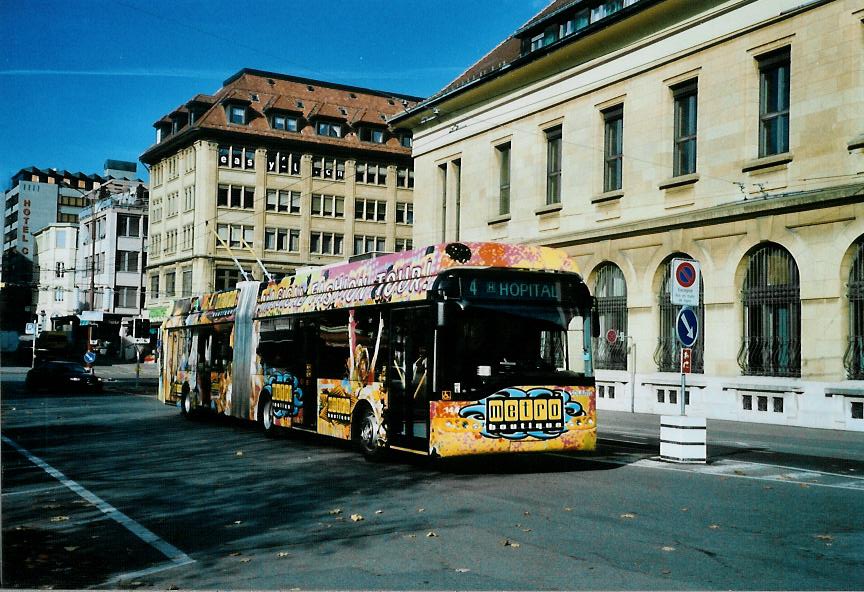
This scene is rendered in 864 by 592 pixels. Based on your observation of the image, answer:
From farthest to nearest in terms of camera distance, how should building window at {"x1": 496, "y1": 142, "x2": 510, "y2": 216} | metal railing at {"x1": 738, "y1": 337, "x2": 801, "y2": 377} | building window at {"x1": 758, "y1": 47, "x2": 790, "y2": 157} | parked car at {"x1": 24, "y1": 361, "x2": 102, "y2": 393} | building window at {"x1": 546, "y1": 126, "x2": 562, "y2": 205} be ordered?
building window at {"x1": 496, "y1": 142, "x2": 510, "y2": 216} → parked car at {"x1": 24, "y1": 361, "x2": 102, "y2": 393} → building window at {"x1": 546, "y1": 126, "x2": 562, "y2": 205} → building window at {"x1": 758, "y1": 47, "x2": 790, "y2": 157} → metal railing at {"x1": 738, "y1": 337, "x2": 801, "y2": 377}

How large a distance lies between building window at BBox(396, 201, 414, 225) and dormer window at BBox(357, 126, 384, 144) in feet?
17.7

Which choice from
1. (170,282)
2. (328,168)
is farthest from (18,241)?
(170,282)

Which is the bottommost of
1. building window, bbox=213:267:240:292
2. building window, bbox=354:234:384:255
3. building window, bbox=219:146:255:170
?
building window, bbox=213:267:240:292

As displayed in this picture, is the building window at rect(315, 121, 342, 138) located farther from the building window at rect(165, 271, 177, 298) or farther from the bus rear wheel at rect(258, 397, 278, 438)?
the bus rear wheel at rect(258, 397, 278, 438)

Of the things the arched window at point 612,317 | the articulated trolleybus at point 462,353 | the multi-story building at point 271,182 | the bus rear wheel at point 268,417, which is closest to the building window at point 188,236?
the multi-story building at point 271,182

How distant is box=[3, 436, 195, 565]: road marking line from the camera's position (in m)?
8.01

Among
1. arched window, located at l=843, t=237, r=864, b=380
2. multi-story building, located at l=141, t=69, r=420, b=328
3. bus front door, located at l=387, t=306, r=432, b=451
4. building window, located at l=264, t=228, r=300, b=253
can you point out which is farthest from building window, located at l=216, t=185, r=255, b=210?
bus front door, located at l=387, t=306, r=432, b=451

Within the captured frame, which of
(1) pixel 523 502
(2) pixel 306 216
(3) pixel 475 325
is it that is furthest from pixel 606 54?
(2) pixel 306 216

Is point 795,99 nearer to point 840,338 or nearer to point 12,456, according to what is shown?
point 840,338

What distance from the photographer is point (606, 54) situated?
33.4 meters

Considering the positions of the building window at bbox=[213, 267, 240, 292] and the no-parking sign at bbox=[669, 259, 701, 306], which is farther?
the building window at bbox=[213, 267, 240, 292]

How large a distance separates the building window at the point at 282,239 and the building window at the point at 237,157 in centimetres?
515

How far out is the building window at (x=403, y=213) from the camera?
78.2m

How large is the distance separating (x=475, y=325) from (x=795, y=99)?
16831mm
